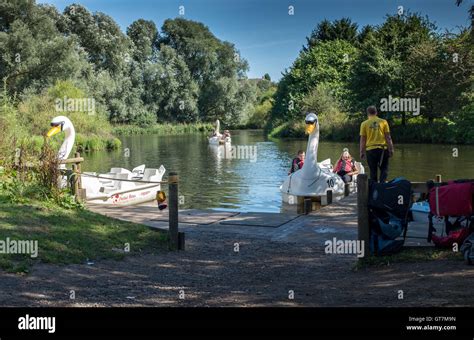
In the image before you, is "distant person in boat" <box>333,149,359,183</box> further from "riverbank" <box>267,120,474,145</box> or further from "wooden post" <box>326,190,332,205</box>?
"riverbank" <box>267,120,474,145</box>

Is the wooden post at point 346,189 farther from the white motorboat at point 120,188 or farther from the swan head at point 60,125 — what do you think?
the swan head at point 60,125

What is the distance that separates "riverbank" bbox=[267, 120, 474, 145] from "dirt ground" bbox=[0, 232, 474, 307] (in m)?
37.7

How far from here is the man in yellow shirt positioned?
12.5 meters

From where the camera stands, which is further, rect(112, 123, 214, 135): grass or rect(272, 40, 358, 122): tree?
rect(112, 123, 214, 135): grass

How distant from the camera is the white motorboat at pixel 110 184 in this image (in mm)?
17188

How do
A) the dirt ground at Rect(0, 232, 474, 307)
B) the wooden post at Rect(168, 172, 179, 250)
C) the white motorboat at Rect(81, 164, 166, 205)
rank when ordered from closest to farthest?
the dirt ground at Rect(0, 232, 474, 307) < the wooden post at Rect(168, 172, 179, 250) < the white motorboat at Rect(81, 164, 166, 205)

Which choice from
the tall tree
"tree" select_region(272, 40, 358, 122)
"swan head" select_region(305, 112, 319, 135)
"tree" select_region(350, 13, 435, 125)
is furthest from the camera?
the tall tree

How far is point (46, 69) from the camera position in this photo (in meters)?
52.4

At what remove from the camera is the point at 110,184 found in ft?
62.2

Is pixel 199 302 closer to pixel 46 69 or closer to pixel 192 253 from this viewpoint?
pixel 192 253

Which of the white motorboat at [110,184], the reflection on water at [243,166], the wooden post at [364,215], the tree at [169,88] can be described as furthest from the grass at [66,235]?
the tree at [169,88]

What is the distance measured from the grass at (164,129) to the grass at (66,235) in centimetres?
5975

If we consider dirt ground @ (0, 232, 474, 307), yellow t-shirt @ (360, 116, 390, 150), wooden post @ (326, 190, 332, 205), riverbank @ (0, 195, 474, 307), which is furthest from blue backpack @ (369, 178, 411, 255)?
wooden post @ (326, 190, 332, 205)

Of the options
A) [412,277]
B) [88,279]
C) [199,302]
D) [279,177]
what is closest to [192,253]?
[88,279]
